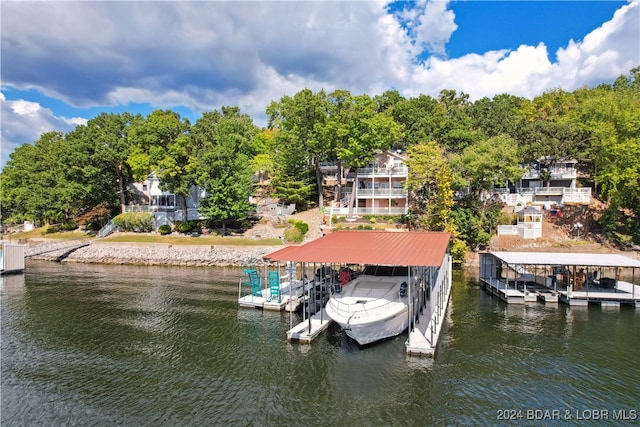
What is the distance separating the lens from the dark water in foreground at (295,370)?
42.0 ft

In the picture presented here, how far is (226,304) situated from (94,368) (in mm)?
9844

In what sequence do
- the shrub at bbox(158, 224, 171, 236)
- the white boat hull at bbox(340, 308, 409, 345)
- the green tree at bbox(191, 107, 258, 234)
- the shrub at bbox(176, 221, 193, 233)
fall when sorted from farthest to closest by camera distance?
the shrub at bbox(158, 224, 171, 236)
the shrub at bbox(176, 221, 193, 233)
the green tree at bbox(191, 107, 258, 234)
the white boat hull at bbox(340, 308, 409, 345)

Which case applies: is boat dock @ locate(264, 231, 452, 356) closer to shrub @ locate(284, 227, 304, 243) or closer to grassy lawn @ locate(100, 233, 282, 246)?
shrub @ locate(284, 227, 304, 243)

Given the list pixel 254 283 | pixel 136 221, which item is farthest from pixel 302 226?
pixel 136 221

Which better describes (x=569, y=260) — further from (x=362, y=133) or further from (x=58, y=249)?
(x=58, y=249)

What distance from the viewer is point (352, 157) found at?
4981 cm

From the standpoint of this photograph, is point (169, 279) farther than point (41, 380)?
Yes

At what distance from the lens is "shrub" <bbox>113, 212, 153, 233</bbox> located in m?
49.7

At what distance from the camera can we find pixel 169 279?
34.3m

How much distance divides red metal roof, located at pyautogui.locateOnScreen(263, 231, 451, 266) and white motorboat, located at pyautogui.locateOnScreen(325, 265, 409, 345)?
191 centimetres

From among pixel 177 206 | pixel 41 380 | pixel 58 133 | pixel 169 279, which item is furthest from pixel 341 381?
pixel 58 133

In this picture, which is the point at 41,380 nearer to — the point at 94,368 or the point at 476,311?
the point at 94,368

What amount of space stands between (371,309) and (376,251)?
3564 millimetres

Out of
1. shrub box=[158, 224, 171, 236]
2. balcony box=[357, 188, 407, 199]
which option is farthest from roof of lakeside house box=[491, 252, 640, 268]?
shrub box=[158, 224, 171, 236]
